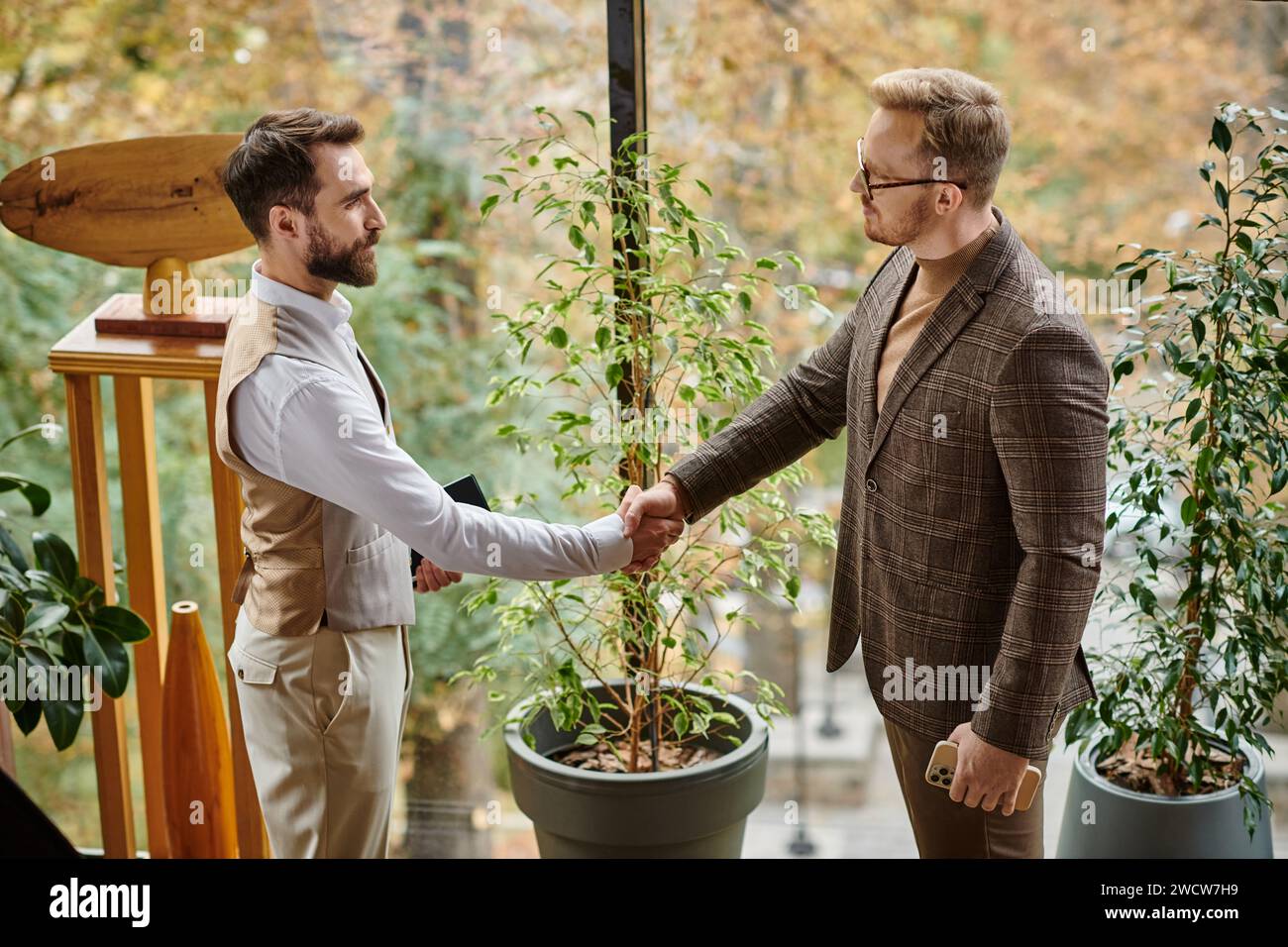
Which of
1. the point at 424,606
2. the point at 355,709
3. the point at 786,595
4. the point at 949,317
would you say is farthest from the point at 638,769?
the point at 424,606

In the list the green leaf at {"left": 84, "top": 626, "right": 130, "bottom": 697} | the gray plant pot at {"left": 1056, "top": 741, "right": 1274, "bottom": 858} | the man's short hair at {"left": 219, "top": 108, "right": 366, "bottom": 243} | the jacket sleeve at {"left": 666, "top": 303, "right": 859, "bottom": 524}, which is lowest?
the gray plant pot at {"left": 1056, "top": 741, "right": 1274, "bottom": 858}

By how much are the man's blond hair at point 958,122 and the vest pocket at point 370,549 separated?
971mm

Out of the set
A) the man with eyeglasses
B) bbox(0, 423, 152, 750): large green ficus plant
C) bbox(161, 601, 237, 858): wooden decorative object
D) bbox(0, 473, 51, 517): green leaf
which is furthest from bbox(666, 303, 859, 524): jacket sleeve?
bbox(0, 473, 51, 517): green leaf

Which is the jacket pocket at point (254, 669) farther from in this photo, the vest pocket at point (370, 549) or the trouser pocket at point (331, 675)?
the vest pocket at point (370, 549)

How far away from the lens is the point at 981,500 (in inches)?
69.2

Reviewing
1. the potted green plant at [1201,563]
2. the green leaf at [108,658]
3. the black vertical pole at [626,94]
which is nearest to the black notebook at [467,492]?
the black vertical pole at [626,94]

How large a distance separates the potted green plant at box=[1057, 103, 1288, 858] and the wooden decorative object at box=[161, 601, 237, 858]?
1.54 m

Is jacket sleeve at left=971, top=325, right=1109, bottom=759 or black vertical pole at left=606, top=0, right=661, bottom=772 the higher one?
black vertical pole at left=606, top=0, right=661, bottom=772

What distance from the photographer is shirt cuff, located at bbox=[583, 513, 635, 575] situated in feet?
6.69

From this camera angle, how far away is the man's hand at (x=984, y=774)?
1742 mm

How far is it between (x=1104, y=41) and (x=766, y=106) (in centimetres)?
100

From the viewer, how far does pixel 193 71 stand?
12.7 feet

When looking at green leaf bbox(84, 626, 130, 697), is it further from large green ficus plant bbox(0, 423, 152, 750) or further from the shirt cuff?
the shirt cuff
